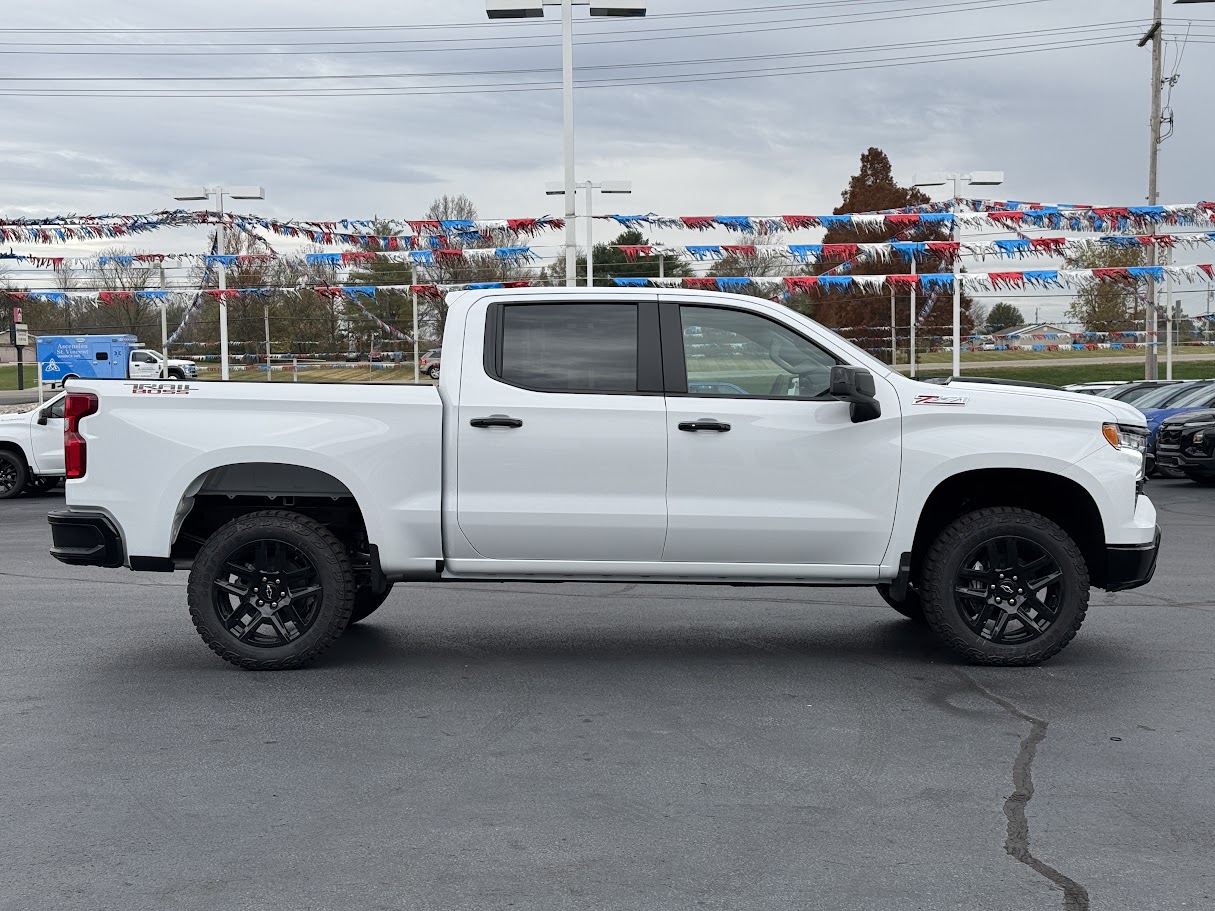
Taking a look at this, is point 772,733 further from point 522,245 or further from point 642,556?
point 522,245

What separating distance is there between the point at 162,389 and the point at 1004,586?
15.2ft

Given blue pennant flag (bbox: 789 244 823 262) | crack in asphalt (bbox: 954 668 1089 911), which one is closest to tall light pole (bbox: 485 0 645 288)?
blue pennant flag (bbox: 789 244 823 262)

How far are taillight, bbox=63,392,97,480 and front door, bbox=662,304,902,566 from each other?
3.09 metres

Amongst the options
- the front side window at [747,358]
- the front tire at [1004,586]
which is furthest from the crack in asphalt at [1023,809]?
the front side window at [747,358]

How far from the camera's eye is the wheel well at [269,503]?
6.71 metres

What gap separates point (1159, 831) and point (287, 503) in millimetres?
4676

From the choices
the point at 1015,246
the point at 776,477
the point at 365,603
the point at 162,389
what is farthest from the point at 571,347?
the point at 1015,246

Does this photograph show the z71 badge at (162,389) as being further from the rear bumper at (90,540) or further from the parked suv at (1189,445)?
the parked suv at (1189,445)

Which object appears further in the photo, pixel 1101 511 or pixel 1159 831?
pixel 1101 511

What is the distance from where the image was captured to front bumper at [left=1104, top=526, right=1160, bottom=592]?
6.70m

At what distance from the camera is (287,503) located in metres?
7.00

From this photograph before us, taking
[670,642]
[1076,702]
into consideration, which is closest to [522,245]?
[670,642]

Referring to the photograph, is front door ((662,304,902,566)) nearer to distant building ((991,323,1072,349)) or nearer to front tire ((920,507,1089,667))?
front tire ((920,507,1089,667))

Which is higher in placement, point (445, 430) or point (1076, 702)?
point (445, 430)
